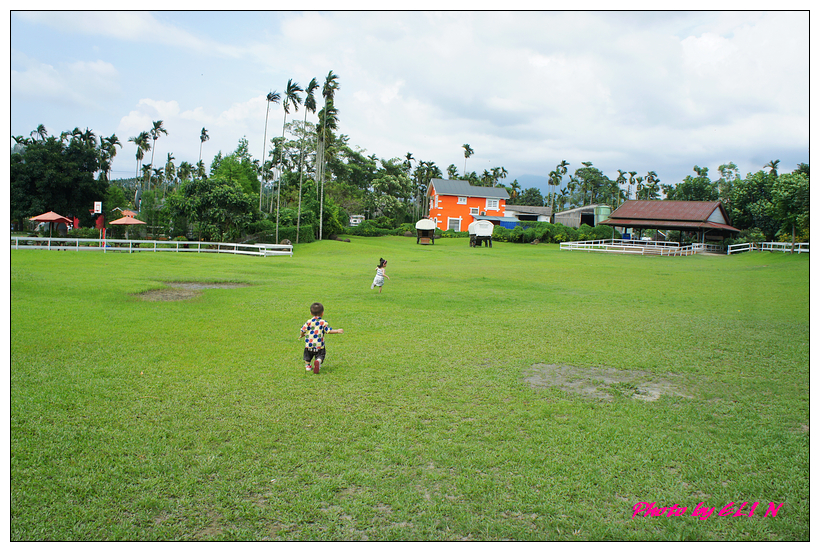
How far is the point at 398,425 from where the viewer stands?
20.8 feet

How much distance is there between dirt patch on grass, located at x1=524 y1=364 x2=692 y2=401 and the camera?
7711 mm

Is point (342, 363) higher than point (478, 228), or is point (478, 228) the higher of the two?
point (478, 228)

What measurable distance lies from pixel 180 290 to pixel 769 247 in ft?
143

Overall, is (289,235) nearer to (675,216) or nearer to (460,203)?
(460,203)

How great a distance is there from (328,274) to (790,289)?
724 inches

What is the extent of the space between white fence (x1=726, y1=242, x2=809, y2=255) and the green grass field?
101 feet

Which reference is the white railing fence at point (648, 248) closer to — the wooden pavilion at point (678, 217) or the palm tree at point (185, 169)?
the wooden pavilion at point (678, 217)

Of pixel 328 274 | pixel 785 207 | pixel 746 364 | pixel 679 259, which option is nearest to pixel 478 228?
pixel 679 259

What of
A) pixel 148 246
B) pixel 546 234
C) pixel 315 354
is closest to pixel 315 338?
pixel 315 354

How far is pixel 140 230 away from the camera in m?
47.7

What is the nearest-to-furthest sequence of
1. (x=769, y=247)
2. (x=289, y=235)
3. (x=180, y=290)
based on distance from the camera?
(x=180, y=290) < (x=769, y=247) < (x=289, y=235)

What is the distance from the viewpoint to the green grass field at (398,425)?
444 cm

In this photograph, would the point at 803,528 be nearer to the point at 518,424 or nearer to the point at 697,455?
the point at 697,455

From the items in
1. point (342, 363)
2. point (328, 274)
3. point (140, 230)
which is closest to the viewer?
point (342, 363)
